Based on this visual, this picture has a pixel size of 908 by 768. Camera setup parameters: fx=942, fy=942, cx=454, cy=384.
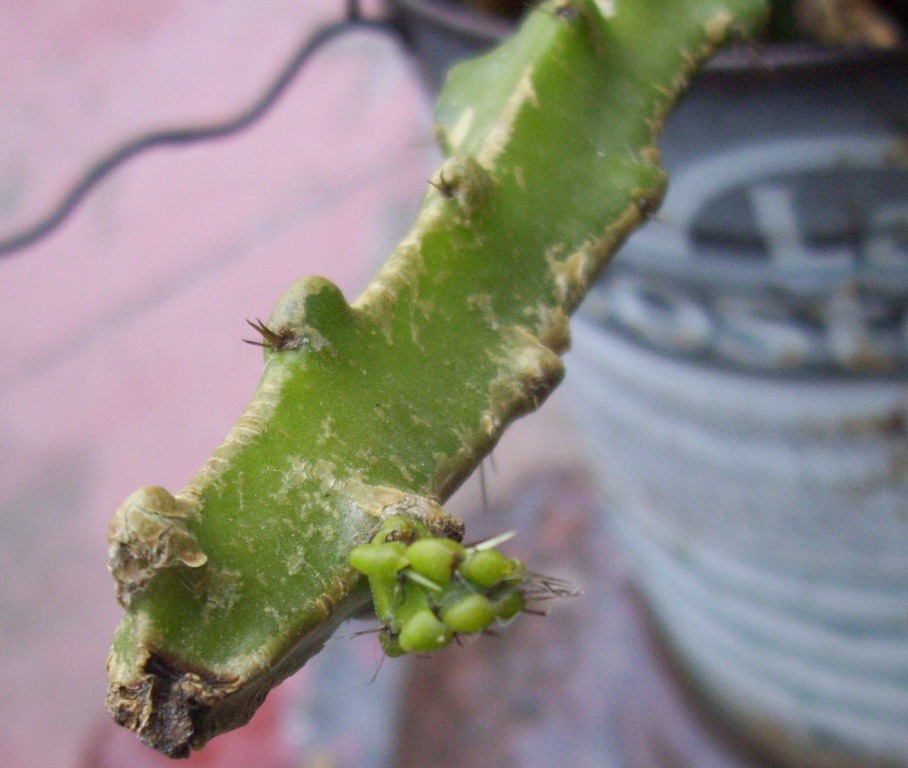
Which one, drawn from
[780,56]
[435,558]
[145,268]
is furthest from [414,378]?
[145,268]

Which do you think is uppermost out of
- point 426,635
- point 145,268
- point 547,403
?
point 426,635

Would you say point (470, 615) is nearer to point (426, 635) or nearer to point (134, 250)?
point (426, 635)

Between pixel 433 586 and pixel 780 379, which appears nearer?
pixel 433 586

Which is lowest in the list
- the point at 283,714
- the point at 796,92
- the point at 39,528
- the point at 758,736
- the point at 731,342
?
the point at 758,736

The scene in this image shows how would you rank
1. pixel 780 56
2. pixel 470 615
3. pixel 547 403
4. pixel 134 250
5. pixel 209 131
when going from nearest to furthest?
pixel 470 615, pixel 780 56, pixel 209 131, pixel 547 403, pixel 134 250

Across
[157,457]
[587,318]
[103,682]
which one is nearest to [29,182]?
[157,457]

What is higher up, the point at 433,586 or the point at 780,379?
the point at 433,586

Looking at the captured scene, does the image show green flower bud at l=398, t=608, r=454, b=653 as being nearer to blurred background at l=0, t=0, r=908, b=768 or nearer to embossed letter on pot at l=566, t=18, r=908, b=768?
blurred background at l=0, t=0, r=908, b=768

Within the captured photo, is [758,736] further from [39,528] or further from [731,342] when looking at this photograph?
[39,528]

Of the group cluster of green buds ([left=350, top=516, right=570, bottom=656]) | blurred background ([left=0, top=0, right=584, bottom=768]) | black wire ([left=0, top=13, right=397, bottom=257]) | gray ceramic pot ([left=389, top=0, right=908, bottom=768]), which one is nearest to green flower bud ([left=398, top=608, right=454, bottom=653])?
cluster of green buds ([left=350, top=516, right=570, bottom=656])
